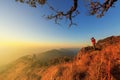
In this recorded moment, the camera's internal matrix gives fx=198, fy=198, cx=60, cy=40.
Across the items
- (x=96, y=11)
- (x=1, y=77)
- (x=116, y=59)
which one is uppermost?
(x=96, y=11)

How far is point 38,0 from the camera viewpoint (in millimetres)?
16125

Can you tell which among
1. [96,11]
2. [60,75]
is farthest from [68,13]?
[60,75]

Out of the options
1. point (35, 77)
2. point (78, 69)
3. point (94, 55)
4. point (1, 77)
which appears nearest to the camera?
point (78, 69)

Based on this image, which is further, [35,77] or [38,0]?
[35,77]

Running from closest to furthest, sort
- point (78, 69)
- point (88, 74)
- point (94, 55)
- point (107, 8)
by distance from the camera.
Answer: point (107, 8), point (88, 74), point (78, 69), point (94, 55)

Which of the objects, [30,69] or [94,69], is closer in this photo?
[94,69]

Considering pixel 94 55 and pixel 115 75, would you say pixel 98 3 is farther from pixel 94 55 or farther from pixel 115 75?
pixel 94 55

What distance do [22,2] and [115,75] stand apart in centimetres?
1076

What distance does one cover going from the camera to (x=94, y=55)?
1017 inches

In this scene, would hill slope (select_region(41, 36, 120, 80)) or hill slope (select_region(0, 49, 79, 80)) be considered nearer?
hill slope (select_region(41, 36, 120, 80))

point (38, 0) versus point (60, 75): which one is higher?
point (38, 0)

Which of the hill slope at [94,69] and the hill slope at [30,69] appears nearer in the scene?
the hill slope at [94,69]

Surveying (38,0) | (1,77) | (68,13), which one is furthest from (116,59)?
(1,77)

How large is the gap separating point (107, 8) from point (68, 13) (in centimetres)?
343
